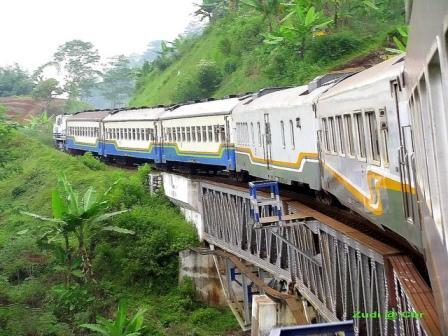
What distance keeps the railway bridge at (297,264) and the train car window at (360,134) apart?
44.2 inches

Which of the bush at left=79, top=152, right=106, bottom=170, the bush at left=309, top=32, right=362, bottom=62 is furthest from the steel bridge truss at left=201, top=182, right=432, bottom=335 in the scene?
the bush at left=309, top=32, right=362, bottom=62

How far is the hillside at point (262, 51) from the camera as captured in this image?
35.8 m

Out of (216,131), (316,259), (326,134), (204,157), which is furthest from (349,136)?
(204,157)

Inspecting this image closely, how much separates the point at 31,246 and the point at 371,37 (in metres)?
23.4

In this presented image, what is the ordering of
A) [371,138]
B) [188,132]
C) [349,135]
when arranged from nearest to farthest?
[371,138], [349,135], [188,132]

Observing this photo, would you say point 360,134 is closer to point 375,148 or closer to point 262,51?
point 375,148

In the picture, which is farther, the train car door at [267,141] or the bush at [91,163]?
the bush at [91,163]

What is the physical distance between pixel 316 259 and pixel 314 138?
2.27 metres

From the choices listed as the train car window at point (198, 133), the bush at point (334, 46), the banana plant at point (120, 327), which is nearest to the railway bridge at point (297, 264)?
the train car window at point (198, 133)

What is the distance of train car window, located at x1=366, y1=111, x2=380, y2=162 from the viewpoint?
23.5ft

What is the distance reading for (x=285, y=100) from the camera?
563 inches

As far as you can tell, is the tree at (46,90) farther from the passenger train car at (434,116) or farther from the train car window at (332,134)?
the passenger train car at (434,116)

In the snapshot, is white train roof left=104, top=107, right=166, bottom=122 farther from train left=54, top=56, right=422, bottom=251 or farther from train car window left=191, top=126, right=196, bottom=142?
train car window left=191, top=126, right=196, bottom=142

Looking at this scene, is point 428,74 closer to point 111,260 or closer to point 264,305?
point 264,305
